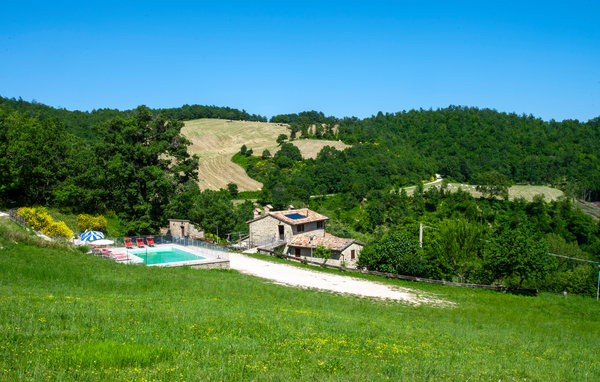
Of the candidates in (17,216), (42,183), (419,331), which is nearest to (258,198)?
A: (42,183)

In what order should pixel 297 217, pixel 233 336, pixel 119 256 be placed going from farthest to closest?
pixel 297 217 < pixel 119 256 < pixel 233 336

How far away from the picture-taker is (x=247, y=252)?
3747 cm

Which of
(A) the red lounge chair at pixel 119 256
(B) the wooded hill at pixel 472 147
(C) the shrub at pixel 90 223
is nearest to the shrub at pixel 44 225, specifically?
(C) the shrub at pixel 90 223

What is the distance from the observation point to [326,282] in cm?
2614

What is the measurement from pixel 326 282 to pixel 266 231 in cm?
1748

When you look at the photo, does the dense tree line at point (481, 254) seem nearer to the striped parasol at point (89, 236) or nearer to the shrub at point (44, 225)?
the striped parasol at point (89, 236)

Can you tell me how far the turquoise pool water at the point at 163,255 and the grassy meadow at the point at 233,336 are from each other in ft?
26.7

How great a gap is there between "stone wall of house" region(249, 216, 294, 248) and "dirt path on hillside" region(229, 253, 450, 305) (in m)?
A: 10.0

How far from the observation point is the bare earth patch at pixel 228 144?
303ft

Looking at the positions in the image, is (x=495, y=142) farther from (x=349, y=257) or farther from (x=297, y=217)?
(x=349, y=257)

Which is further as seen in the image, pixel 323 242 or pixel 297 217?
pixel 297 217

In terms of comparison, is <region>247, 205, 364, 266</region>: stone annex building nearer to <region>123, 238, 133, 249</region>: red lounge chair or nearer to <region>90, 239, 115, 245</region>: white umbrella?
<region>123, 238, 133, 249</region>: red lounge chair

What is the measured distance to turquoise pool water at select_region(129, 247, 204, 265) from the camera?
1127 inches

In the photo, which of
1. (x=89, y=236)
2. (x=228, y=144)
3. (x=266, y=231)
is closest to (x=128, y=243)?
(x=89, y=236)
